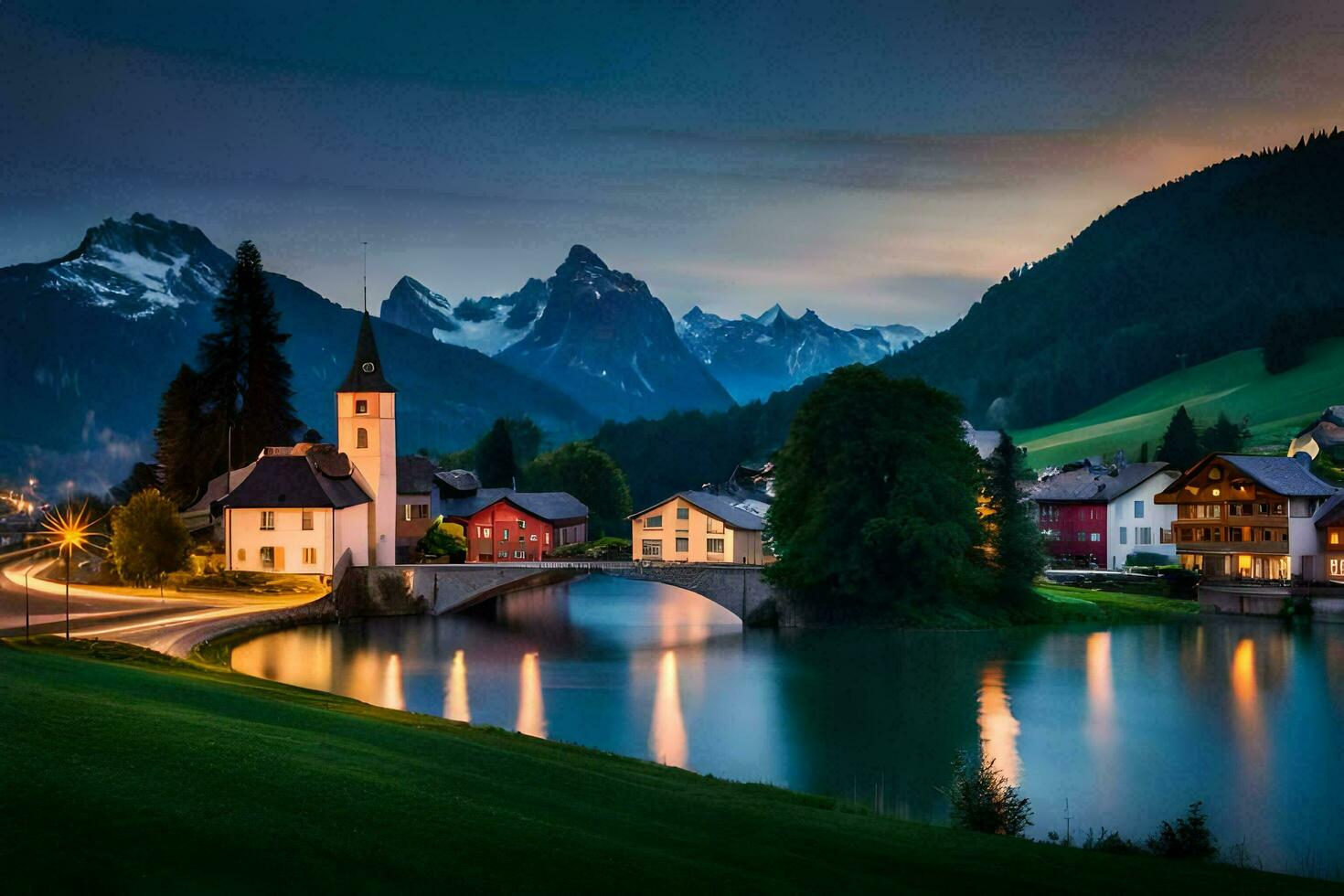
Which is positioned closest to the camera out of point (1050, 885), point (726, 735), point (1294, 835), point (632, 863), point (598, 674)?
point (632, 863)

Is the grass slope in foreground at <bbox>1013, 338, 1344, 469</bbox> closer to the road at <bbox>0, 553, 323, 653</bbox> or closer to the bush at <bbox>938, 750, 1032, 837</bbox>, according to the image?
the road at <bbox>0, 553, 323, 653</bbox>

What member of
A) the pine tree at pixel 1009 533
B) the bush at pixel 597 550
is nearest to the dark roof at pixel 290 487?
the bush at pixel 597 550

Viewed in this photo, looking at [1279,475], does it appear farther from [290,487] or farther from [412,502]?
[290,487]

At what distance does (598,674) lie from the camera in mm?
53875

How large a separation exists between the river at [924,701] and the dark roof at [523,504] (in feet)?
58.9

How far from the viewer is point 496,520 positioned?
92188 mm

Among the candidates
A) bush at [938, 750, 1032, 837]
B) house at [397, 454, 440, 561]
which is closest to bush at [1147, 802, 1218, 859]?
bush at [938, 750, 1032, 837]

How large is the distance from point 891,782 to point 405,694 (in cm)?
1903

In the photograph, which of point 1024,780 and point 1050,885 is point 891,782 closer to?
point 1024,780

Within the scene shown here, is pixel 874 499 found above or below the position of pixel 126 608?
above

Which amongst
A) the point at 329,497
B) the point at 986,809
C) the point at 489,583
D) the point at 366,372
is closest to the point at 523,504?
the point at 366,372

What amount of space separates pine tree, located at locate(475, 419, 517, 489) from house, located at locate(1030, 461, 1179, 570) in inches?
1753

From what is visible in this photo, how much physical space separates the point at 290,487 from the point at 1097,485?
55.0 metres

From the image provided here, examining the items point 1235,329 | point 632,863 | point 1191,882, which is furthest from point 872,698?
point 1235,329
